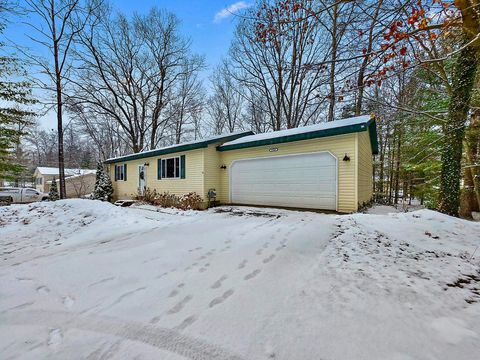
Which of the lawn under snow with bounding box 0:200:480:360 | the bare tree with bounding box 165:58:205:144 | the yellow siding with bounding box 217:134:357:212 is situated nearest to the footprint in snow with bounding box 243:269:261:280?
the lawn under snow with bounding box 0:200:480:360

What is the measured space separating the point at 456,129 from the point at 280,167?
5.16 metres

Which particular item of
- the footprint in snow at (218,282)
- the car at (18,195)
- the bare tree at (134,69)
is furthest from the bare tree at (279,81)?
the car at (18,195)

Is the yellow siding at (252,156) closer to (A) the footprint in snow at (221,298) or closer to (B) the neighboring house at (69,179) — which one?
(A) the footprint in snow at (221,298)

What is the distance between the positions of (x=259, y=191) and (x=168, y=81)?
15.6 meters

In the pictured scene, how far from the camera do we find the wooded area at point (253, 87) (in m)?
5.06

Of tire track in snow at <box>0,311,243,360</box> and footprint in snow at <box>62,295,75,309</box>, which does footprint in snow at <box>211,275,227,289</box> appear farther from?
footprint in snow at <box>62,295,75,309</box>

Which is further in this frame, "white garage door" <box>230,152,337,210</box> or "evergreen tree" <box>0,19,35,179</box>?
"evergreen tree" <box>0,19,35,179</box>

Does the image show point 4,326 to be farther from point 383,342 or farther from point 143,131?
point 143,131

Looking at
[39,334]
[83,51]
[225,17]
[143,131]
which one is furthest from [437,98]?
[83,51]

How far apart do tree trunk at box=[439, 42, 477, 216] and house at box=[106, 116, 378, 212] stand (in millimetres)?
2054

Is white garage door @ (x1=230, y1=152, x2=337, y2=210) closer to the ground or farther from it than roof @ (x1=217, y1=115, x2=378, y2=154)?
closer to the ground

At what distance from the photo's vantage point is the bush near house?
390 inches

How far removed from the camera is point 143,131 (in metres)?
20.4

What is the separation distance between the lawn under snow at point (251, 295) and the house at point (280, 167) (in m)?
2.84
